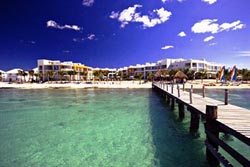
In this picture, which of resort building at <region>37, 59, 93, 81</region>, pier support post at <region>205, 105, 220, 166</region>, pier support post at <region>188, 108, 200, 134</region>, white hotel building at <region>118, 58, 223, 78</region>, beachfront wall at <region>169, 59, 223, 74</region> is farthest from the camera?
resort building at <region>37, 59, 93, 81</region>

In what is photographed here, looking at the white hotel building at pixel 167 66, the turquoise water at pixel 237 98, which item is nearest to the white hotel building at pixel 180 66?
the white hotel building at pixel 167 66

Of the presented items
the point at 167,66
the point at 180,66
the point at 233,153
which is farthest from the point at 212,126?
the point at 167,66

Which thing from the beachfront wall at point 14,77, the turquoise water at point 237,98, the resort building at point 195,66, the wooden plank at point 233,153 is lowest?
the turquoise water at point 237,98

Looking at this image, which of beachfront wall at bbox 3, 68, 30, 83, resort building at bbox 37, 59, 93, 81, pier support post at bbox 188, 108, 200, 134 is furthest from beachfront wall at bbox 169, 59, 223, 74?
pier support post at bbox 188, 108, 200, 134

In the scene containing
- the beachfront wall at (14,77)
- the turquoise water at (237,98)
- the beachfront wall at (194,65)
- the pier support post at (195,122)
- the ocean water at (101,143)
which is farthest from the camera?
the beachfront wall at (14,77)

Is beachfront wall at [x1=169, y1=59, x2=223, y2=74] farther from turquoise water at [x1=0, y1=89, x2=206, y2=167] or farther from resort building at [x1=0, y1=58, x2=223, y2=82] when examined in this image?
turquoise water at [x1=0, y1=89, x2=206, y2=167]

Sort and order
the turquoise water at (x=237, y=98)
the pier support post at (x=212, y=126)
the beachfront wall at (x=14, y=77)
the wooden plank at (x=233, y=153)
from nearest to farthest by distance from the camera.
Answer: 1. the wooden plank at (x=233, y=153)
2. the pier support post at (x=212, y=126)
3. the turquoise water at (x=237, y=98)
4. the beachfront wall at (x=14, y=77)

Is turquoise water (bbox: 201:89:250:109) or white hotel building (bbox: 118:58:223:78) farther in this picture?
white hotel building (bbox: 118:58:223:78)

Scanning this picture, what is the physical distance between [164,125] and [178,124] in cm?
100

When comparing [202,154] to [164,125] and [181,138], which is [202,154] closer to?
[181,138]

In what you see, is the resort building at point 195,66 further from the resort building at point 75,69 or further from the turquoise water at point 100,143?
the turquoise water at point 100,143

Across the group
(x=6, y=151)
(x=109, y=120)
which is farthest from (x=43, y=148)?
(x=109, y=120)

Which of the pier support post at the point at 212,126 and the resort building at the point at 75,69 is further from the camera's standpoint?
the resort building at the point at 75,69

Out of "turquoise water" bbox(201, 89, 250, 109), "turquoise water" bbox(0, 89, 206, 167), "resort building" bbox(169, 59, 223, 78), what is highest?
"resort building" bbox(169, 59, 223, 78)
